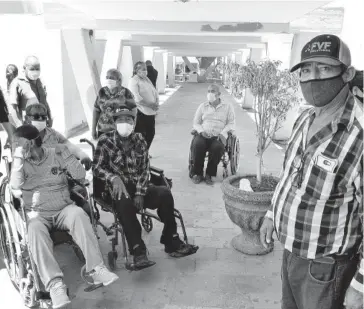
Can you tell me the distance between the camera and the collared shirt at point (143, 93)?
5609 mm

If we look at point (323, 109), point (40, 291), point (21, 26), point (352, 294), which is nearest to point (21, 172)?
point (40, 291)

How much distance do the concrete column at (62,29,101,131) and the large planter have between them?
5.00 metres

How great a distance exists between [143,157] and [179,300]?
122cm

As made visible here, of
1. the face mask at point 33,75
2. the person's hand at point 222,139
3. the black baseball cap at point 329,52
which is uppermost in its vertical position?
the black baseball cap at point 329,52

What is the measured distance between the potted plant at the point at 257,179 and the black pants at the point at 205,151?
1.52 m

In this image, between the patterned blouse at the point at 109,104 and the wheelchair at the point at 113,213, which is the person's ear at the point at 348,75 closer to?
the wheelchair at the point at 113,213

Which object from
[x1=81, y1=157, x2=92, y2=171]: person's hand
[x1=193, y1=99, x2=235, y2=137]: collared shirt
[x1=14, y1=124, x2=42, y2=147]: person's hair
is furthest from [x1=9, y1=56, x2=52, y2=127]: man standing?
[x1=193, y1=99, x2=235, y2=137]: collared shirt

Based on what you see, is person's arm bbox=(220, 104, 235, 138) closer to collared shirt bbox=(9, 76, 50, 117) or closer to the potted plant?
the potted plant

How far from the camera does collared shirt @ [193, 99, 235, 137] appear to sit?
5336 mm

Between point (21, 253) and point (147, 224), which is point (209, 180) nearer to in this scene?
point (147, 224)

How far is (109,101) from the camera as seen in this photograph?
461cm

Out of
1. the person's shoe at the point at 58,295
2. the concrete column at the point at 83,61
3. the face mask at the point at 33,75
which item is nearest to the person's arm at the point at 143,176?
the person's shoe at the point at 58,295

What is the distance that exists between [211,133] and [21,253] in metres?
3.22

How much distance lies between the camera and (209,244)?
12.1 feet
